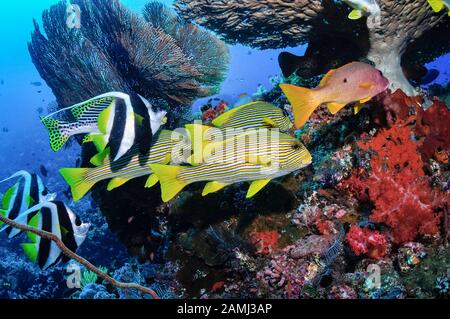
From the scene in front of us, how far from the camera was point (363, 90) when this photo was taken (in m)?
2.90

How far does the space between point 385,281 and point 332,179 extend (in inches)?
48.2

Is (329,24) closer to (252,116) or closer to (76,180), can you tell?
(252,116)

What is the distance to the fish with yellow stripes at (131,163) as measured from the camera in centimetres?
319

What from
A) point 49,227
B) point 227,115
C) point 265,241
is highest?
point 227,115

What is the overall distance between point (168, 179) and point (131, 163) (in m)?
0.62

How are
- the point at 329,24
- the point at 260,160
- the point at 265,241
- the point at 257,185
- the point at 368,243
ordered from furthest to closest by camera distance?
the point at 329,24
the point at 265,241
the point at 368,243
the point at 257,185
the point at 260,160

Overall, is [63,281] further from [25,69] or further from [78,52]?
[25,69]

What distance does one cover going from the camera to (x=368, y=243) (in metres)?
3.19

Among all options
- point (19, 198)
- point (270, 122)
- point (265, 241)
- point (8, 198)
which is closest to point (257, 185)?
point (270, 122)

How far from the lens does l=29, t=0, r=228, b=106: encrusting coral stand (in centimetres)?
539

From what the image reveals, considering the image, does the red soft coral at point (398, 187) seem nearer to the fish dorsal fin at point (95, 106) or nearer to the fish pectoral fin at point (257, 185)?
the fish pectoral fin at point (257, 185)

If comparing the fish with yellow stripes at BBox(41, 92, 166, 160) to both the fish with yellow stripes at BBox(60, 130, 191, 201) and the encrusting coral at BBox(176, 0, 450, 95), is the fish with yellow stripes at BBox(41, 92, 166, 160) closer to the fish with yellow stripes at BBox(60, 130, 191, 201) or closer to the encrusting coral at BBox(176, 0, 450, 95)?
the fish with yellow stripes at BBox(60, 130, 191, 201)
